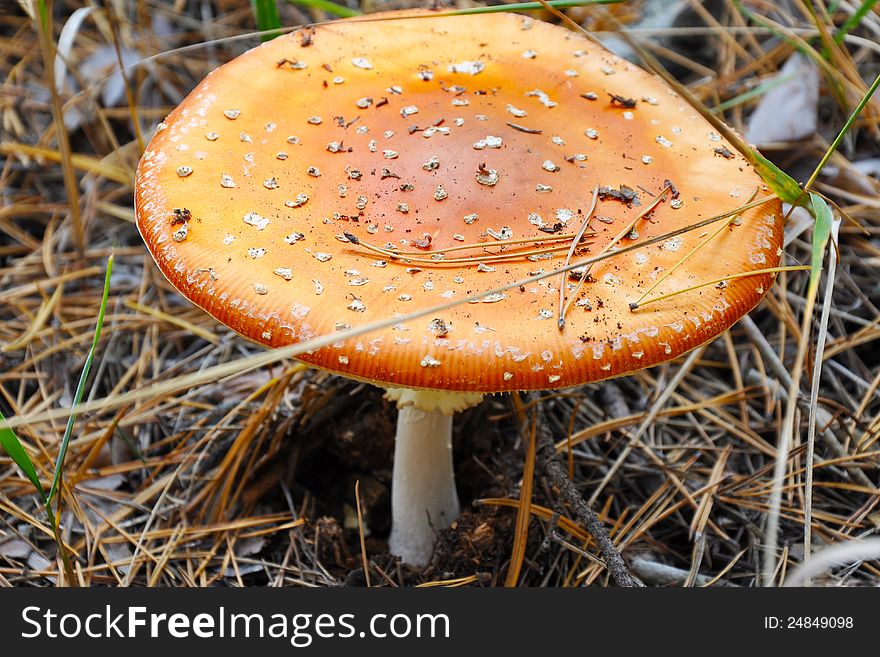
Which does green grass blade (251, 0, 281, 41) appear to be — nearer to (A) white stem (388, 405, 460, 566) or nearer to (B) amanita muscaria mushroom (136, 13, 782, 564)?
(B) amanita muscaria mushroom (136, 13, 782, 564)

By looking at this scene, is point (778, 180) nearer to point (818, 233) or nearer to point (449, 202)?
point (818, 233)

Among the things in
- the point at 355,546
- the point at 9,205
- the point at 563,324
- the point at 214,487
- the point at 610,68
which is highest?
the point at 610,68

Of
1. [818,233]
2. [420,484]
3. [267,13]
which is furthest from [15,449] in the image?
[818,233]

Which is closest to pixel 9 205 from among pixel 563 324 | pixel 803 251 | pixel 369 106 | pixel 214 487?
pixel 214 487

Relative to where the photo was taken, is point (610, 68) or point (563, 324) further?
point (610, 68)

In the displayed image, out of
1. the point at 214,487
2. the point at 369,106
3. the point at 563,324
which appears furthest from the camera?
the point at 214,487

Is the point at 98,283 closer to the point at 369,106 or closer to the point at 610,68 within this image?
the point at 369,106

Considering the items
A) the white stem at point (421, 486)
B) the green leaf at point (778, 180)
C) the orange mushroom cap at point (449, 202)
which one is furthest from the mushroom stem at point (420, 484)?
the green leaf at point (778, 180)
